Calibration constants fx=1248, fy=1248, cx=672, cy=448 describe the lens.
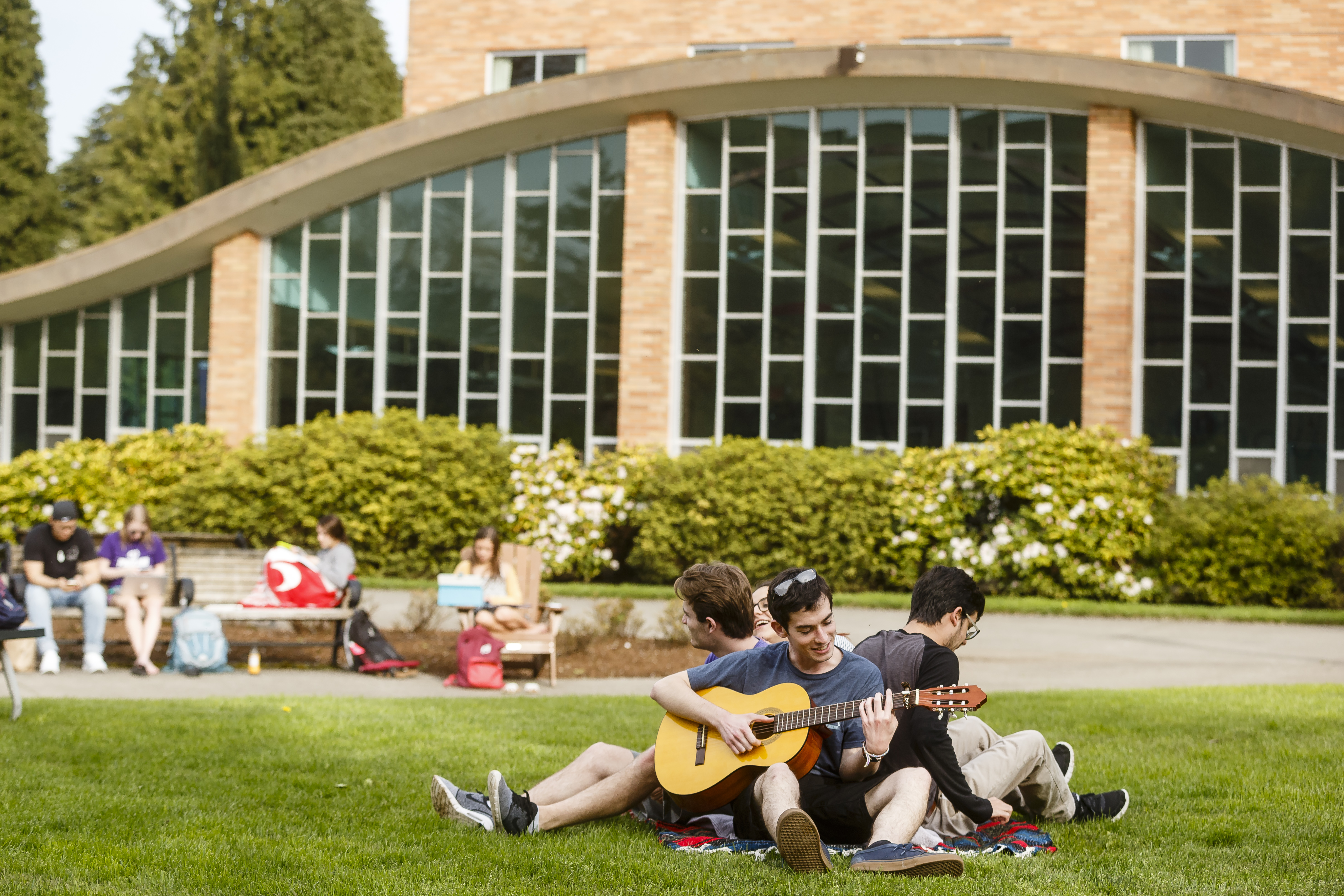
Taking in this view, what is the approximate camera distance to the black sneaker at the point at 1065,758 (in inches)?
212


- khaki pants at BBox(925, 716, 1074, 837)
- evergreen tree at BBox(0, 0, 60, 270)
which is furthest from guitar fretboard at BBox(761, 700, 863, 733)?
evergreen tree at BBox(0, 0, 60, 270)

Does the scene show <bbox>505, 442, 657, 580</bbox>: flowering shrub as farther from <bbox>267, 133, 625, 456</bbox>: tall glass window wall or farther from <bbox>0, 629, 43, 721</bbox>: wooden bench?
<bbox>0, 629, 43, 721</bbox>: wooden bench

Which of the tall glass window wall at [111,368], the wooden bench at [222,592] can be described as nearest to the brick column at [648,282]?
the wooden bench at [222,592]

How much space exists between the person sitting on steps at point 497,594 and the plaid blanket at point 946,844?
495 cm

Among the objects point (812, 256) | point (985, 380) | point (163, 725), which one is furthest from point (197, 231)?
point (163, 725)

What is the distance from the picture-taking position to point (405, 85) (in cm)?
2422

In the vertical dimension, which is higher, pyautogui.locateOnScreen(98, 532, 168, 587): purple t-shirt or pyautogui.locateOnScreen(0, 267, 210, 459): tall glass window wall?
pyautogui.locateOnScreen(0, 267, 210, 459): tall glass window wall

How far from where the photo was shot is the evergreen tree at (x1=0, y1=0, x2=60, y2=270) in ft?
126

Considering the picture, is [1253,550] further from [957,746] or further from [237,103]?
[237,103]

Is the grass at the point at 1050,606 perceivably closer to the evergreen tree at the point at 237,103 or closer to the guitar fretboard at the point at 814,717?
the guitar fretboard at the point at 814,717

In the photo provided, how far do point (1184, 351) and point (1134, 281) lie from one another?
4.00ft

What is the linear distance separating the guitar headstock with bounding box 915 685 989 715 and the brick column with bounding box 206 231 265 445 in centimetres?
1731

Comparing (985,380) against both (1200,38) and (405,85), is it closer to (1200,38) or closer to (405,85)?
(1200,38)

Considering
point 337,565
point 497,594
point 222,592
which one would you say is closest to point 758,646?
point 497,594
